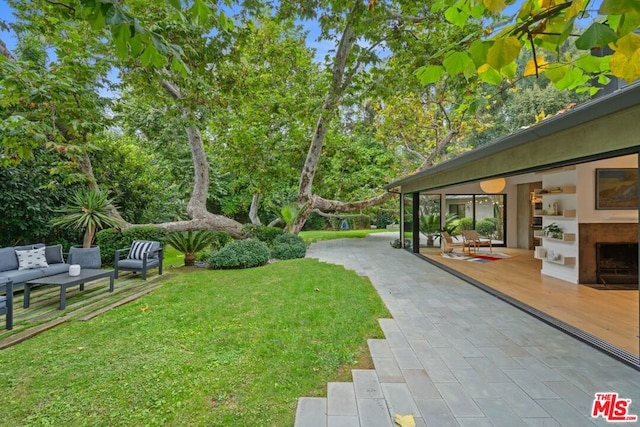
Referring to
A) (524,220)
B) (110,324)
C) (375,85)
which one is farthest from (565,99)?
(110,324)

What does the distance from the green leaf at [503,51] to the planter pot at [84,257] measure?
8361 millimetres

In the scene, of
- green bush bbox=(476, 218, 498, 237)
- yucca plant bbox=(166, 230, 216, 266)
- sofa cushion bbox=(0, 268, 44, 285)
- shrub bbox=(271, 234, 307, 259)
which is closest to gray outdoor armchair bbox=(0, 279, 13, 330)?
sofa cushion bbox=(0, 268, 44, 285)

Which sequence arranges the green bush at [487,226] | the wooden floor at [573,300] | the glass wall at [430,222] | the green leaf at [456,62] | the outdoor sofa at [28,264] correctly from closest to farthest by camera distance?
the green leaf at [456,62] < the wooden floor at [573,300] < the outdoor sofa at [28,264] < the glass wall at [430,222] < the green bush at [487,226]

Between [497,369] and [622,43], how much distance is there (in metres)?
3.05

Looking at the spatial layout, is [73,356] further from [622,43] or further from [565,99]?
[565,99]

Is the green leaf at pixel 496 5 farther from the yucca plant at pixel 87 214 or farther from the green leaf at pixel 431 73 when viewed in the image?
the yucca plant at pixel 87 214

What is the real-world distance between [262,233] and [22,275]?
7.11 meters

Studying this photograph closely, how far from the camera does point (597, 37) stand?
121 cm

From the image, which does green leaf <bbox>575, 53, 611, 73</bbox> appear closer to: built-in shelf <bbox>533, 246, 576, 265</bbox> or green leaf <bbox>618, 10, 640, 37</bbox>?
green leaf <bbox>618, 10, 640, 37</bbox>

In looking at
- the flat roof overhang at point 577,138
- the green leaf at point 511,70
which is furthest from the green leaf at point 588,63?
the flat roof overhang at point 577,138

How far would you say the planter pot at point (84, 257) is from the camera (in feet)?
22.8

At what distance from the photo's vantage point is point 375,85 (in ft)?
28.8

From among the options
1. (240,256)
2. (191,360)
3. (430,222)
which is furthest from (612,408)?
(430,222)

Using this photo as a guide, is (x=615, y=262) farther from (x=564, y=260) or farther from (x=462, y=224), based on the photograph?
(x=462, y=224)
